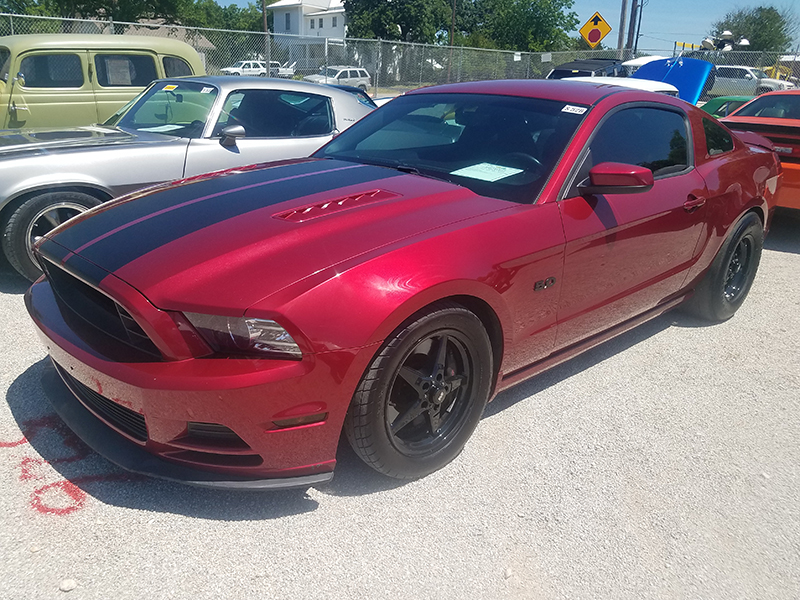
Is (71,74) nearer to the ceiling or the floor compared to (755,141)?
nearer to the ceiling

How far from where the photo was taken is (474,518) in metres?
2.50

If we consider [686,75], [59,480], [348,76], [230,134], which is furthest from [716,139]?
[348,76]

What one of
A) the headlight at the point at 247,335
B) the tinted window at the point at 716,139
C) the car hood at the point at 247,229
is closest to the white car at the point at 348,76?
the tinted window at the point at 716,139

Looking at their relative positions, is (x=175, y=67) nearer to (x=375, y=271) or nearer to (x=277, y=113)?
(x=277, y=113)

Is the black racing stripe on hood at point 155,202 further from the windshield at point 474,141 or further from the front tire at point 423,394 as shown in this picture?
the front tire at point 423,394

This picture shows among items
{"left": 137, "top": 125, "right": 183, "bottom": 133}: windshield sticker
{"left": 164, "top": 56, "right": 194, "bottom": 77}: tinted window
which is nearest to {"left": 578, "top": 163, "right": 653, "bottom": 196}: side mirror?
{"left": 137, "top": 125, "right": 183, "bottom": 133}: windshield sticker

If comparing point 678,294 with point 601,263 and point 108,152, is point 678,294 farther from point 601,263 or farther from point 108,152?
point 108,152

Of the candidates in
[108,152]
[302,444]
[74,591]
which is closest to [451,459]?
[302,444]

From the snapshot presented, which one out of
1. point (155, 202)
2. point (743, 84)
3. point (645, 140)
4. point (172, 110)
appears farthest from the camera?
point (743, 84)

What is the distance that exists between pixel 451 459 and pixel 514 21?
45.4 meters

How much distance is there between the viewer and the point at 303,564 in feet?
7.25

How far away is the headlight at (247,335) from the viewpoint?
213 centimetres

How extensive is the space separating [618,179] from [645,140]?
0.85 m

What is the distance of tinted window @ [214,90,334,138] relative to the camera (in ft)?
18.0
